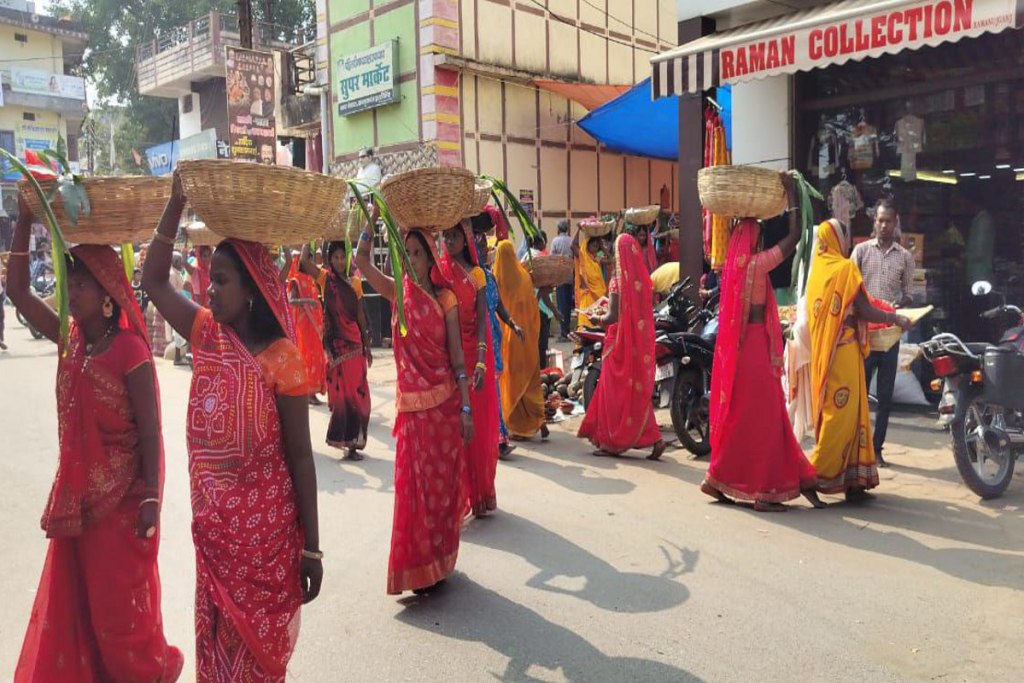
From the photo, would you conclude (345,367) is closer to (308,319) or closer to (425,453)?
(308,319)

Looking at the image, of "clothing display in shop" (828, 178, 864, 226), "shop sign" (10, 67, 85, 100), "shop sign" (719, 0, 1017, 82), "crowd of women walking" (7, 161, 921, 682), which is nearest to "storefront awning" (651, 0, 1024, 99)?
"shop sign" (719, 0, 1017, 82)

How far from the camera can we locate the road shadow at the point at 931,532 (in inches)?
178

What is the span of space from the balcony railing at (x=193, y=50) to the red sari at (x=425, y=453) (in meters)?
28.6

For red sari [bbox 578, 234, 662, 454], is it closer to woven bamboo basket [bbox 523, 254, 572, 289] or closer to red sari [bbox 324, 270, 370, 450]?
woven bamboo basket [bbox 523, 254, 572, 289]

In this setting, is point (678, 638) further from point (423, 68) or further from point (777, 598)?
point (423, 68)

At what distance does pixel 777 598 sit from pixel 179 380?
31.9ft

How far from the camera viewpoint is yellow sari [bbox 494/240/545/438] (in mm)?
7770

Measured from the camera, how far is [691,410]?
7273 mm

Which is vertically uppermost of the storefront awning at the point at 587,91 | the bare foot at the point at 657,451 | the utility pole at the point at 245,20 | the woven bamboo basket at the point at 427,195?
the utility pole at the point at 245,20

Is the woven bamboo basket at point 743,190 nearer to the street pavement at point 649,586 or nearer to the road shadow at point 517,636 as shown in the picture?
the street pavement at point 649,586

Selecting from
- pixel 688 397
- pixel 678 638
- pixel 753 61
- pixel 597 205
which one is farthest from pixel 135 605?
pixel 597 205

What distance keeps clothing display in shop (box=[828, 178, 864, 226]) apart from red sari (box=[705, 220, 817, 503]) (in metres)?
4.86

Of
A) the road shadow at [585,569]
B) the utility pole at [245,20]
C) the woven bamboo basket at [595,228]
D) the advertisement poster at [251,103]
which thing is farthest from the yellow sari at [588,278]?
the utility pole at [245,20]

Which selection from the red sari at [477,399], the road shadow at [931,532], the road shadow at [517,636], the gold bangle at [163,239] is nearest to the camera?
the gold bangle at [163,239]
